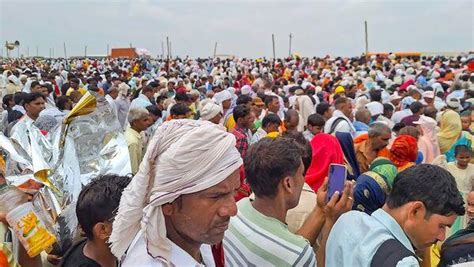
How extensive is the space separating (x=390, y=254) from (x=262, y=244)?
0.57m

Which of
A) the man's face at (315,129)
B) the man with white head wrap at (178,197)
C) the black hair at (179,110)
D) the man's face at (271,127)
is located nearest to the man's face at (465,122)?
the man's face at (315,129)

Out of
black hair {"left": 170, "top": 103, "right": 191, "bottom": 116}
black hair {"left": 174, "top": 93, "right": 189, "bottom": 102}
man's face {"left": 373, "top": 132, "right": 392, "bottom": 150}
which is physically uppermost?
black hair {"left": 174, "top": 93, "right": 189, "bottom": 102}

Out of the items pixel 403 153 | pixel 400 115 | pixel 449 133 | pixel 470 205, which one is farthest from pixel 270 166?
pixel 400 115

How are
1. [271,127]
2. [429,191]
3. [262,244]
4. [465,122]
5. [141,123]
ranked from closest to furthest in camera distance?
[429,191] < [262,244] < [141,123] < [271,127] < [465,122]

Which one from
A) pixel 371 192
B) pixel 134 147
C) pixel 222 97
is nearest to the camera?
pixel 371 192

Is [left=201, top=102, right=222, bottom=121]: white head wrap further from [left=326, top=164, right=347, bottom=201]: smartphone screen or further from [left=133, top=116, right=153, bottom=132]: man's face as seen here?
[left=326, top=164, right=347, bottom=201]: smartphone screen

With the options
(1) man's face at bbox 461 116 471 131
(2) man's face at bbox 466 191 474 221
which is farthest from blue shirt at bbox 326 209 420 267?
(1) man's face at bbox 461 116 471 131

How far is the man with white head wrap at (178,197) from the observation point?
1.53 metres

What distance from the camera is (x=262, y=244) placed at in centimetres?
222

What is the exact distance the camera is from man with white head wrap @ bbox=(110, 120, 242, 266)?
153cm

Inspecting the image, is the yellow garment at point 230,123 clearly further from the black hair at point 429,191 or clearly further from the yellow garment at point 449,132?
the black hair at point 429,191

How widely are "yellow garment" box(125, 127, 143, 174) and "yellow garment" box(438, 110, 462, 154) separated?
3769 mm

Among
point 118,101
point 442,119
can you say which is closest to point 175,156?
point 442,119

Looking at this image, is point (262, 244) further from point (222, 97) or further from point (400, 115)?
point (222, 97)
